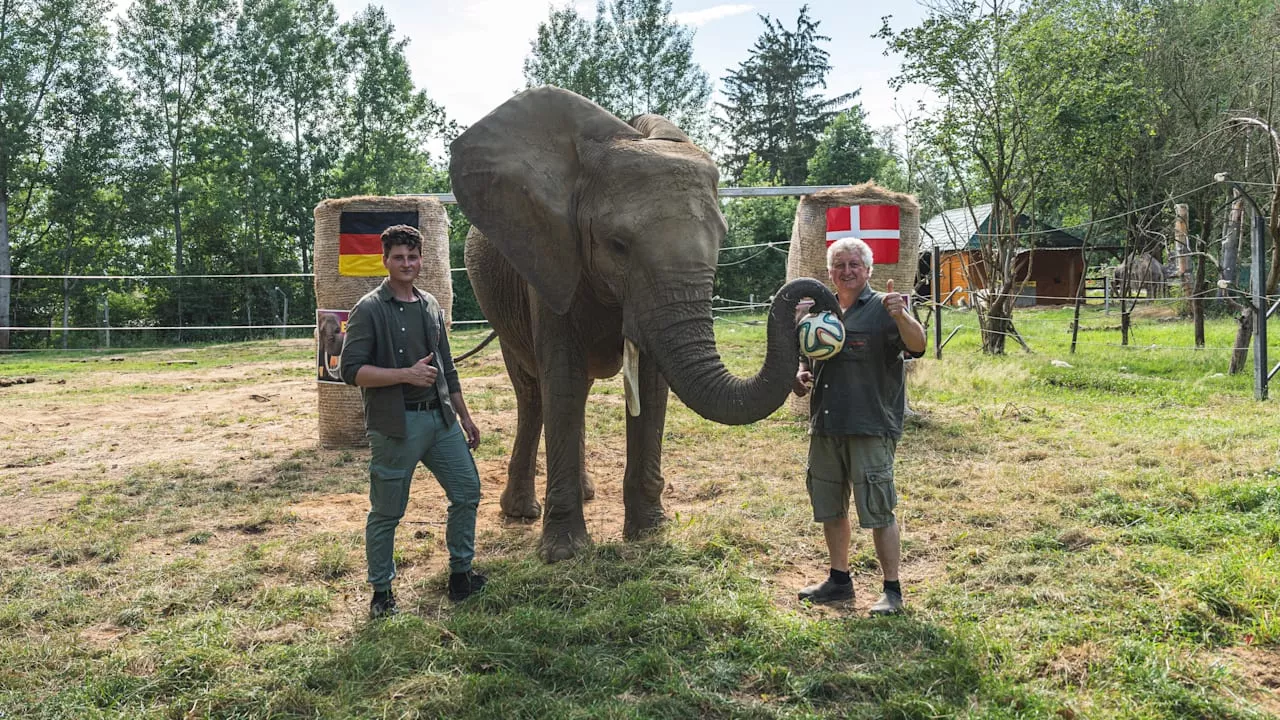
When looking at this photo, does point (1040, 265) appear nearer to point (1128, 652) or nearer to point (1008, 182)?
point (1008, 182)

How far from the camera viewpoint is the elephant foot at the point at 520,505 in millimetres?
6422

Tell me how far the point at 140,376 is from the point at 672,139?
15.2 metres

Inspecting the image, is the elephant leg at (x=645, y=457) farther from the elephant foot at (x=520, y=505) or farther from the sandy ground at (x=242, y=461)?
the elephant foot at (x=520, y=505)

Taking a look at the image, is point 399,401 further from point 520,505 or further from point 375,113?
point 375,113

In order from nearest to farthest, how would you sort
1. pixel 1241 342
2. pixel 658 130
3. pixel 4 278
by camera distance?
pixel 658 130 → pixel 1241 342 → pixel 4 278

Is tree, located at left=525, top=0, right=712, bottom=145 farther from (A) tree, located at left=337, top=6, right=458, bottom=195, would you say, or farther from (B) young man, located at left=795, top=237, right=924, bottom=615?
(B) young man, located at left=795, top=237, right=924, bottom=615

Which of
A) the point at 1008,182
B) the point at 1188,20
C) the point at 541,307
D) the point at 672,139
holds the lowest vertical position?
the point at 541,307

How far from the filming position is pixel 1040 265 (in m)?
34.8

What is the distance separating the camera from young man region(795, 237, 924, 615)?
4.00 m

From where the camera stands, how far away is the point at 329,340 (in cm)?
870

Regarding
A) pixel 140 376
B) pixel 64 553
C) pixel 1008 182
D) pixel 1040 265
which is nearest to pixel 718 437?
pixel 64 553

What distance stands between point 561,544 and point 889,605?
6.48 ft

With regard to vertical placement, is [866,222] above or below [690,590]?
above

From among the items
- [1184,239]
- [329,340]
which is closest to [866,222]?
[329,340]
